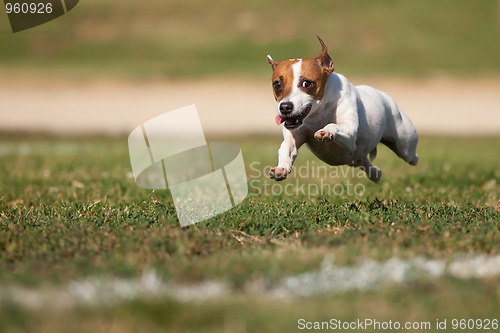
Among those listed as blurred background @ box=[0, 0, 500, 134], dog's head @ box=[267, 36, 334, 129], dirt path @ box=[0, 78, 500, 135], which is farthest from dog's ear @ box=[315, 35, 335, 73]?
blurred background @ box=[0, 0, 500, 134]

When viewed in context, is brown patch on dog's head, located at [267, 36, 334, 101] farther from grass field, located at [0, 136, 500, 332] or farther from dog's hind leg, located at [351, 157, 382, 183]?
dog's hind leg, located at [351, 157, 382, 183]

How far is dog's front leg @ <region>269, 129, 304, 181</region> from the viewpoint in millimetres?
5848

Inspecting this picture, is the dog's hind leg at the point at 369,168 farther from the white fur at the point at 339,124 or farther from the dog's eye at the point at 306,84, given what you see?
the dog's eye at the point at 306,84

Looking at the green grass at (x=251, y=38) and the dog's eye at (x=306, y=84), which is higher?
the dog's eye at (x=306, y=84)

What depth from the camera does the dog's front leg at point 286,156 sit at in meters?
5.85

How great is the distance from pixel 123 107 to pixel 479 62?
1725cm

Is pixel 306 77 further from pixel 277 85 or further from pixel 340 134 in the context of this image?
pixel 340 134

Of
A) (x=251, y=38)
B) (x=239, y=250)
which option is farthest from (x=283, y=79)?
(x=251, y=38)

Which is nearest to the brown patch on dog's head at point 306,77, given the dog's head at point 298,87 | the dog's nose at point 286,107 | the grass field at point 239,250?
the dog's head at point 298,87

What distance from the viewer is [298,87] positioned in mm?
5848

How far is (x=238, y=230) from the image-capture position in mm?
5719

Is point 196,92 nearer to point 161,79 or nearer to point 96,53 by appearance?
point 161,79

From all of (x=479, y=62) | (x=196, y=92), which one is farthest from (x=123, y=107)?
(x=479, y=62)

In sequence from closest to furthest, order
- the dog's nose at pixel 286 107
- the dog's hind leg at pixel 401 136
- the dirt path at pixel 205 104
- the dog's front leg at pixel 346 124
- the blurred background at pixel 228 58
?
the dog's nose at pixel 286 107 → the dog's front leg at pixel 346 124 → the dog's hind leg at pixel 401 136 → the dirt path at pixel 205 104 → the blurred background at pixel 228 58
